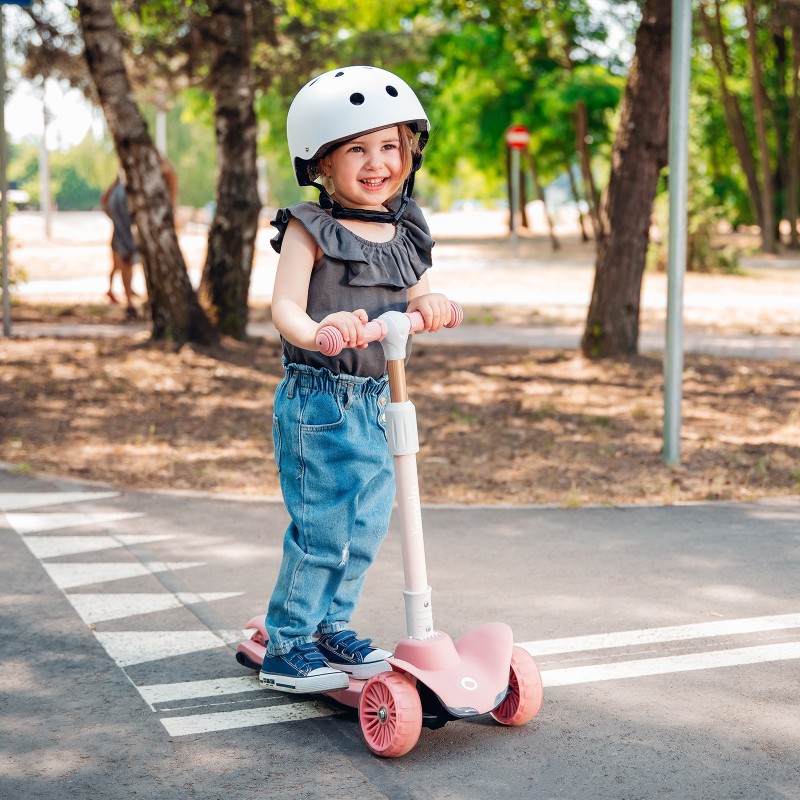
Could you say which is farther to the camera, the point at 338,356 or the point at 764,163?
the point at 764,163

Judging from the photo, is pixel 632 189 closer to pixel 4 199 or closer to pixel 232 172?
pixel 232 172

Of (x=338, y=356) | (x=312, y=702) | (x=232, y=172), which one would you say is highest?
(x=232, y=172)

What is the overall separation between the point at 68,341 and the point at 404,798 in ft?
32.2

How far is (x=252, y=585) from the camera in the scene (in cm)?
495

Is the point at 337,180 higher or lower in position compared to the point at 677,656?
higher

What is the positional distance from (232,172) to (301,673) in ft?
28.6

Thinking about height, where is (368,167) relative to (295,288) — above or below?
above

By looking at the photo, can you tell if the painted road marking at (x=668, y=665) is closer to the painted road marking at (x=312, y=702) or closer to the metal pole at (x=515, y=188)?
the painted road marking at (x=312, y=702)

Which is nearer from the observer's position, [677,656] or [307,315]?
[307,315]

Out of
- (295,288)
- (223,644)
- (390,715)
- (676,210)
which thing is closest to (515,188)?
(676,210)

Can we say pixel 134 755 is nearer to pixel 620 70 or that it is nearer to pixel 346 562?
pixel 346 562

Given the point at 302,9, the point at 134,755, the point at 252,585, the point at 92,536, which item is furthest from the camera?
the point at 302,9

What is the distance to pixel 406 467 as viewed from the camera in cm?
335

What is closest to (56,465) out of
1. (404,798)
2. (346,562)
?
(346,562)
